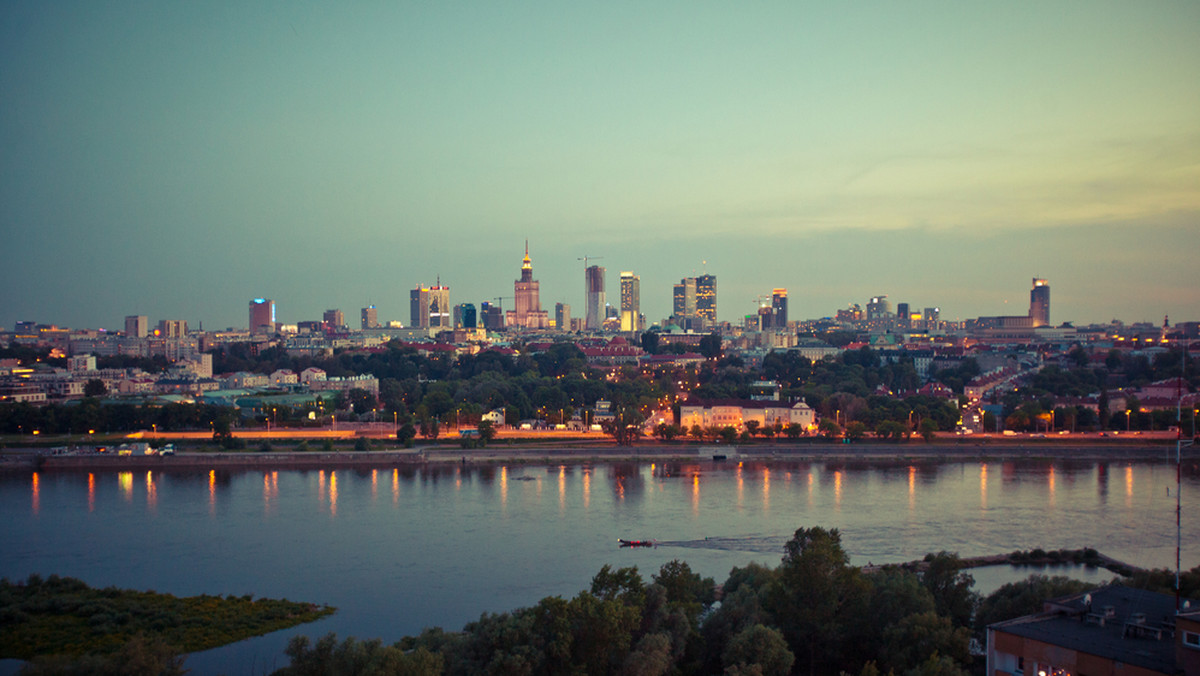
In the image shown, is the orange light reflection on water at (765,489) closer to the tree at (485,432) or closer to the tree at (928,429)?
the tree at (928,429)

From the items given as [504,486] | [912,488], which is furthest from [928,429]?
[504,486]

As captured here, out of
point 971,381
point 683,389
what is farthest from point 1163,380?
point 683,389

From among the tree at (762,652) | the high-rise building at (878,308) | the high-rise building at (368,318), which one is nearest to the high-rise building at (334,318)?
the high-rise building at (368,318)

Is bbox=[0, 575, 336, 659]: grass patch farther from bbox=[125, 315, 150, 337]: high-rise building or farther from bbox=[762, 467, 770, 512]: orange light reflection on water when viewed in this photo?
bbox=[125, 315, 150, 337]: high-rise building

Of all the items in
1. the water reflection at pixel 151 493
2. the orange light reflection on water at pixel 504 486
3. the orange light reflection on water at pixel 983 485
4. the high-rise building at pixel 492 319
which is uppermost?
the high-rise building at pixel 492 319

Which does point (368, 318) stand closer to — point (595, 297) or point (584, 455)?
point (595, 297)

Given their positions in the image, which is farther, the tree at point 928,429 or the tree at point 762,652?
the tree at point 928,429
